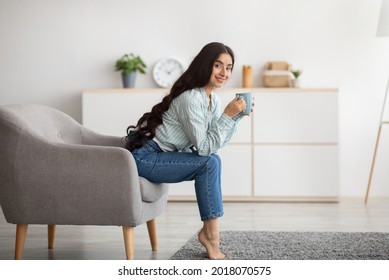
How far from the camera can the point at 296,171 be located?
5.86 metres

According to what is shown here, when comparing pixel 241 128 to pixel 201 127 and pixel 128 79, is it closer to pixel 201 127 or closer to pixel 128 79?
pixel 128 79

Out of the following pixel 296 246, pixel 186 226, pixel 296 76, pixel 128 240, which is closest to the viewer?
pixel 128 240

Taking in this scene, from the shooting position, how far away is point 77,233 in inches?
169

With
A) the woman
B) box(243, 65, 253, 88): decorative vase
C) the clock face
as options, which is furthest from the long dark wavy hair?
the clock face

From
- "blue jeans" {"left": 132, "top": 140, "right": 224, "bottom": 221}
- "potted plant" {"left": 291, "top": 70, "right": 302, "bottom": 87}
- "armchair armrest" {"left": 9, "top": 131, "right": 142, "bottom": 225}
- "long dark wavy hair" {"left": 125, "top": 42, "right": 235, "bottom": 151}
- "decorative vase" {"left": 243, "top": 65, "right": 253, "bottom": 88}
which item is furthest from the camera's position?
"decorative vase" {"left": 243, "top": 65, "right": 253, "bottom": 88}

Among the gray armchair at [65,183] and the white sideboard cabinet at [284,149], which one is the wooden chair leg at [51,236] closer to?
the gray armchair at [65,183]

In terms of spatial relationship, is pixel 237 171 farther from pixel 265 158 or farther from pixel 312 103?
pixel 312 103

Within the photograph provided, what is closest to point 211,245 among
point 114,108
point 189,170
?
point 189,170

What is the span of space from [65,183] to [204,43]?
327 centimetres

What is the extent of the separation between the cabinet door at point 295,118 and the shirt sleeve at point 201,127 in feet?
8.44

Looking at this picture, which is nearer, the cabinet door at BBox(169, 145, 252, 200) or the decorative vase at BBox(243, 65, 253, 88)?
the cabinet door at BBox(169, 145, 252, 200)

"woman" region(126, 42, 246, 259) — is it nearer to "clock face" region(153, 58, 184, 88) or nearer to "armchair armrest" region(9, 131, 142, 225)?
"armchair armrest" region(9, 131, 142, 225)

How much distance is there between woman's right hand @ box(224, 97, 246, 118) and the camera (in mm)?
3246
